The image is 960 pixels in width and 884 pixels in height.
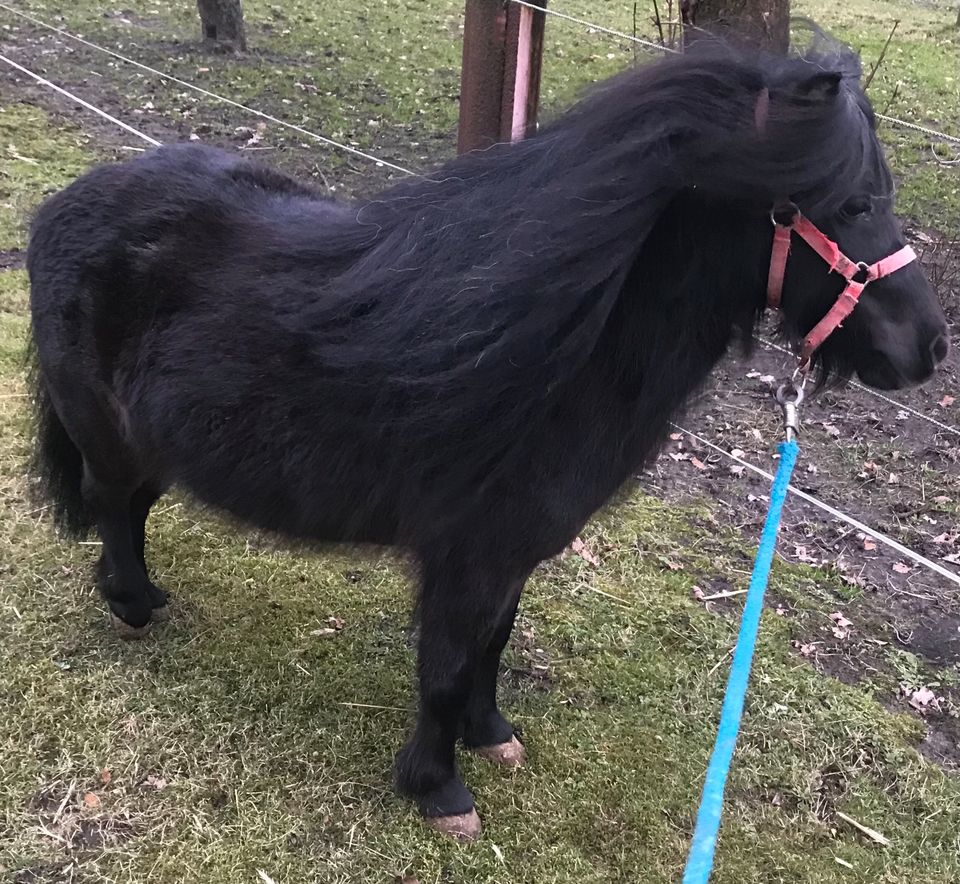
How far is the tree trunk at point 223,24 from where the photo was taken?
9875mm

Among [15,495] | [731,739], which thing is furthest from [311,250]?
[15,495]

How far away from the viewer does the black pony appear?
5.65ft

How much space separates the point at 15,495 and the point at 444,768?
2338 mm

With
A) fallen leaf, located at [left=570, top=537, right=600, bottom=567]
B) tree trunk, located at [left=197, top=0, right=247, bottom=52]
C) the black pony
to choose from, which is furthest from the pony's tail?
tree trunk, located at [left=197, top=0, right=247, bottom=52]

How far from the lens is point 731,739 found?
54.1 inches

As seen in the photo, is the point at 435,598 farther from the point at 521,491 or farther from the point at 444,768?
the point at 444,768

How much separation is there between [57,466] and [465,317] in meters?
1.95

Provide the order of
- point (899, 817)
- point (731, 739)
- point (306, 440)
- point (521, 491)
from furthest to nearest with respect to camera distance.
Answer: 1. point (899, 817)
2. point (306, 440)
3. point (521, 491)
4. point (731, 739)

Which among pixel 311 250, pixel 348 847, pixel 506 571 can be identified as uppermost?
pixel 311 250

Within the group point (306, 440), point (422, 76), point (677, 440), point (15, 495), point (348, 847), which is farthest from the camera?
point (422, 76)

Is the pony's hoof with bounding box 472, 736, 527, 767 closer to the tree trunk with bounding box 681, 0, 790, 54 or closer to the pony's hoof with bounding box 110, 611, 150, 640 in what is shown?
the pony's hoof with bounding box 110, 611, 150, 640

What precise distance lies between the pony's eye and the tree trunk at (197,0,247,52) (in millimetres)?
9834

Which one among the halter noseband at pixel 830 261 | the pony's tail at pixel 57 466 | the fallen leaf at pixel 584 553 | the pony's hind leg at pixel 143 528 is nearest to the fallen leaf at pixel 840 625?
the fallen leaf at pixel 584 553

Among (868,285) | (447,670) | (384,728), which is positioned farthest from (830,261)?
(384,728)
